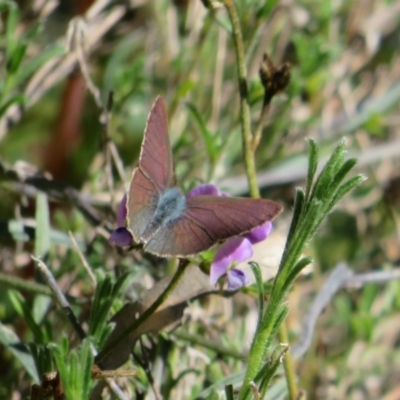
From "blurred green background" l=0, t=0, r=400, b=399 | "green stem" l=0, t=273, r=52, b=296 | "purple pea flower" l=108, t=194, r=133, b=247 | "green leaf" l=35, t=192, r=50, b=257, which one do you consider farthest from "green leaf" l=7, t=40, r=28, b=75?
"purple pea flower" l=108, t=194, r=133, b=247

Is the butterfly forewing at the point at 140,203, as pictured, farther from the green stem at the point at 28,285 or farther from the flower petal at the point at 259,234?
the green stem at the point at 28,285

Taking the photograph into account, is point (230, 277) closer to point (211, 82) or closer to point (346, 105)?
point (211, 82)

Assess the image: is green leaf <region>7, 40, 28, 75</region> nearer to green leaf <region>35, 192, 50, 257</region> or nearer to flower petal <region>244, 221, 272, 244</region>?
green leaf <region>35, 192, 50, 257</region>

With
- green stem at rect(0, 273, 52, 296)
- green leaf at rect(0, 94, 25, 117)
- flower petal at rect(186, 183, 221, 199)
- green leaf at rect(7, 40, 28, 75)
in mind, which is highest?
green leaf at rect(7, 40, 28, 75)

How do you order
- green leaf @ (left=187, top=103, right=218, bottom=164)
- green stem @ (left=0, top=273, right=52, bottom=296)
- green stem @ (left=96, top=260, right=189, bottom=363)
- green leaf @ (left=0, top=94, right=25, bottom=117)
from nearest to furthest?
green stem @ (left=96, top=260, right=189, bottom=363) < green stem @ (left=0, top=273, right=52, bottom=296) < green leaf @ (left=0, top=94, right=25, bottom=117) < green leaf @ (left=187, top=103, right=218, bottom=164)

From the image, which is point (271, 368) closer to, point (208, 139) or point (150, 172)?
point (150, 172)

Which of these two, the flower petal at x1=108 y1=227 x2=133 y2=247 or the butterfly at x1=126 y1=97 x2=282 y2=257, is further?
the flower petal at x1=108 y1=227 x2=133 y2=247
